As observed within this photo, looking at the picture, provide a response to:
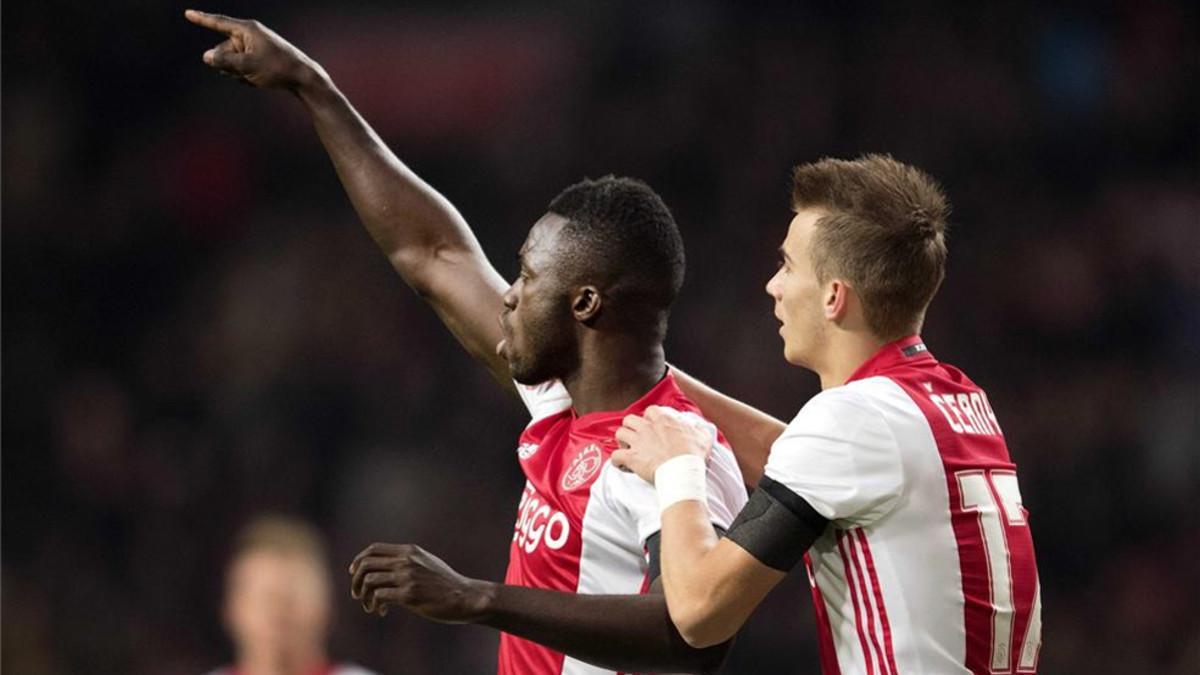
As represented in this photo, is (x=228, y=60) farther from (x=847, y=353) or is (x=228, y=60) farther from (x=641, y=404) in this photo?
(x=847, y=353)

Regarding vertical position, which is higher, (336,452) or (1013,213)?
(1013,213)

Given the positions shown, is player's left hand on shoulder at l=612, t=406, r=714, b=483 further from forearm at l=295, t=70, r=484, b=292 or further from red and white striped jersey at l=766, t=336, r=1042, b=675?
forearm at l=295, t=70, r=484, b=292

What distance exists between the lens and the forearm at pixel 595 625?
3.25 meters

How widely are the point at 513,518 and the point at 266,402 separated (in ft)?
5.57

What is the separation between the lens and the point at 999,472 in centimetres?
326

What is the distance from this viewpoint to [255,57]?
4293mm

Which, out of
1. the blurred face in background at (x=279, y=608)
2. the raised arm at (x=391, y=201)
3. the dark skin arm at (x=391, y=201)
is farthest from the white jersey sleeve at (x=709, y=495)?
the blurred face in background at (x=279, y=608)

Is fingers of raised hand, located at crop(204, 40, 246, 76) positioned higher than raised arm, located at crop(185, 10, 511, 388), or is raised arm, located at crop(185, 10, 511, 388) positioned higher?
fingers of raised hand, located at crop(204, 40, 246, 76)

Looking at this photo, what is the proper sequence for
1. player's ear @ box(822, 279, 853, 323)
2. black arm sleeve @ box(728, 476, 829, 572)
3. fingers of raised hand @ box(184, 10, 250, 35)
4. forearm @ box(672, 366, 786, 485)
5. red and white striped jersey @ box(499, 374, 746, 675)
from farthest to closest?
1. fingers of raised hand @ box(184, 10, 250, 35)
2. forearm @ box(672, 366, 786, 485)
3. red and white striped jersey @ box(499, 374, 746, 675)
4. player's ear @ box(822, 279, 853, 323)
5. black arm sleeve @ box(728, 476, 829, 572)

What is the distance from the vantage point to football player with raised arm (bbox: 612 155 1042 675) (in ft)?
10.1

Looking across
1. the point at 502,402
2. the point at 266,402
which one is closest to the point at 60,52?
the point at 266,402

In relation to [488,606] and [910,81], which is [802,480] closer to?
[488,606]

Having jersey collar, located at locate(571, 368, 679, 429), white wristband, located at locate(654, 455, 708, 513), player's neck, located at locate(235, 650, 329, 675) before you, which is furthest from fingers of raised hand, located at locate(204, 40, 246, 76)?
player's neck, located at locate(235, 650, 329, 675)

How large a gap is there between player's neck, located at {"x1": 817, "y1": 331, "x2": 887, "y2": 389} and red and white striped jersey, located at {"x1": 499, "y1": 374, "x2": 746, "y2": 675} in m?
0.33
